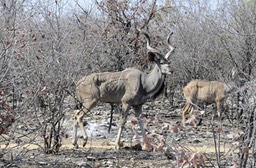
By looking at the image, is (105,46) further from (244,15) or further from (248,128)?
(248,128)

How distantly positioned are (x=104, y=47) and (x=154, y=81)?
6.14 metres

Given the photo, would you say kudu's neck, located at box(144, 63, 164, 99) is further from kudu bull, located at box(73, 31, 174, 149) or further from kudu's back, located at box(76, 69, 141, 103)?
kudu's back, located at box(76, 69, 141, 103)

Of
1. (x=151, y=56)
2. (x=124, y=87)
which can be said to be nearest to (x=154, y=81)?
(x=151, y=56)

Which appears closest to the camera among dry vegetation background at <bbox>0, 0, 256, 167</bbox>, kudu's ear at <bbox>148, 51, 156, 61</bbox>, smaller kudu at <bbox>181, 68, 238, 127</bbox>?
dry vegetation background at <bbox>0, 0, 256, 167</bbox>

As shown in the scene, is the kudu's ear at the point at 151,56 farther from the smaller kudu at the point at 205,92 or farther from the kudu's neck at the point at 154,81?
the smaller kudu at the point at 205,92

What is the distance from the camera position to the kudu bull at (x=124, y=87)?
1219cm

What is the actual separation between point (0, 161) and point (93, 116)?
38.2 ft

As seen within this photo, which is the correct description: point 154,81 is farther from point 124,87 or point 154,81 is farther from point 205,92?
point 205,92

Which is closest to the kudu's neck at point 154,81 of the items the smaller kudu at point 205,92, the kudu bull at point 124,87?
the kudu bull at point 124,87

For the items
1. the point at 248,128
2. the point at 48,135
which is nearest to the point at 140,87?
the point at 48,135

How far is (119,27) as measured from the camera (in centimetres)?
1978

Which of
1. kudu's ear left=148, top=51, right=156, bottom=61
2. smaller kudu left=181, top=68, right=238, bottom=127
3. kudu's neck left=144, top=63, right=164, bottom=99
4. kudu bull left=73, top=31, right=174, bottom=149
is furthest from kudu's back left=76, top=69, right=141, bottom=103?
smaller kudu left=181, top=68, right=238, bottom=127

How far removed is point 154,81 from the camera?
1274cm

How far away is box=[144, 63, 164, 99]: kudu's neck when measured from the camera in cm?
1267
